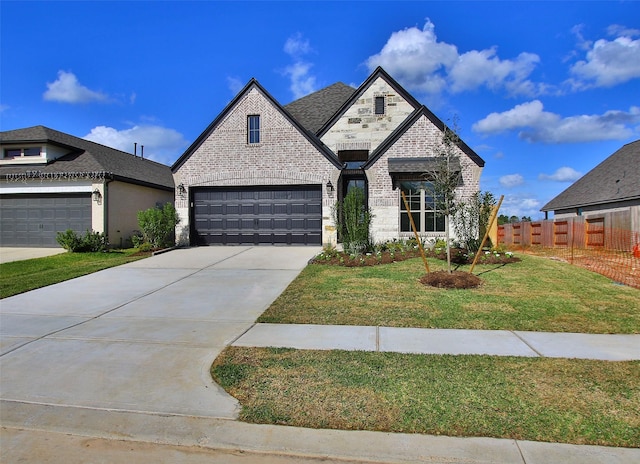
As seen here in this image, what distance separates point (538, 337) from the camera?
19.0ft

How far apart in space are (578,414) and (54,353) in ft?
19.8

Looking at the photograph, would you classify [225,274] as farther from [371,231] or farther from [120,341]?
[371,231]

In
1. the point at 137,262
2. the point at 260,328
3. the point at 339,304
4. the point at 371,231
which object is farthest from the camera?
A: the point at 371,231

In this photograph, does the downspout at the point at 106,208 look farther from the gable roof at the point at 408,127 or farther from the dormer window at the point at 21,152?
the gable roof at the point at 408,127

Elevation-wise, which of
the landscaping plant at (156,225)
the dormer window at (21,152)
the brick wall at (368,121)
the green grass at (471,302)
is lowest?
the green grass at (471,302)

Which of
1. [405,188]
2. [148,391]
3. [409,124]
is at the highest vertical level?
[409,124]

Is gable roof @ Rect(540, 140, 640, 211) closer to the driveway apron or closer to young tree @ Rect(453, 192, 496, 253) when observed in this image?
young tree @ Rect(453, 192, 496, 253)

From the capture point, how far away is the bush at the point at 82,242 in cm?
1577

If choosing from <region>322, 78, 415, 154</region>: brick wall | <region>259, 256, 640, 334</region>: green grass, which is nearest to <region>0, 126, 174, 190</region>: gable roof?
<region>322, 78, 415, 154</region>: brick wall

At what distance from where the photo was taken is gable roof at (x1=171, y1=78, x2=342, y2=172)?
1680 centimetres

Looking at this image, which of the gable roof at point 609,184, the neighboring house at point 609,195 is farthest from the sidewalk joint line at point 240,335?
the gable roof at point 609,184

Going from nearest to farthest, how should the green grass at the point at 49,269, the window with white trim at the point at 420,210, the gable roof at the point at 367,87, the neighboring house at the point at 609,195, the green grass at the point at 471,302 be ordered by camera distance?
the green grass at the point at 471,302 → the green grass at the point at 49,269 → the window with white trim at the point at 420,210 → the gable roof at the point at 367,87 → the neighboring house at the point at 609,195

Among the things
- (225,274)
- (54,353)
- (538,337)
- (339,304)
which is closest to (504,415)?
(538,337)

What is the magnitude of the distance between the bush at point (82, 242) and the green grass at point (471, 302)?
1004 centimetres
